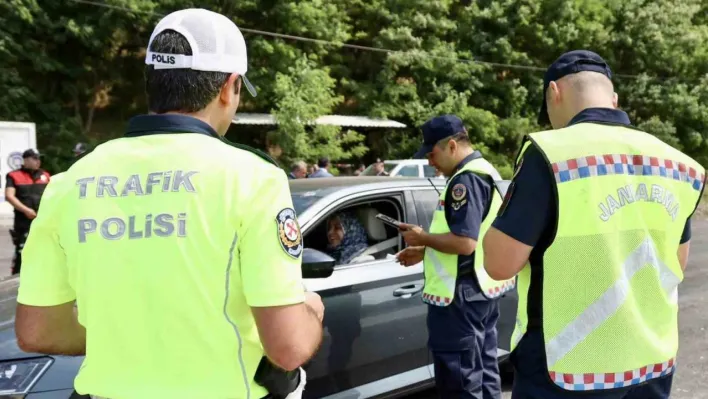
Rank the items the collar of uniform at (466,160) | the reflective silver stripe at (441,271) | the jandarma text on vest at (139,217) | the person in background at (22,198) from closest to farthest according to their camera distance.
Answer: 1. the jandarma text on vest at (139,217)
2. the reflective silver stripe at (441,271)
3. the collar of uniform at (466,160)
4. the person in background at (22,198)

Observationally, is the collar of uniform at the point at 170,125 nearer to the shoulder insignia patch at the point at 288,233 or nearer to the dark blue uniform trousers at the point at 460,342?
the shoulder insignia patch at the point at 288,233

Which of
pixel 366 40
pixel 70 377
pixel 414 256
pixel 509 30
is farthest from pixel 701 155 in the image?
pixel 70 377

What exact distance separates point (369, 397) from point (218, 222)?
250 centimetres

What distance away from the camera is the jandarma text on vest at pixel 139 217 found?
1367mm

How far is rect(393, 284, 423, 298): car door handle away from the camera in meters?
3.94

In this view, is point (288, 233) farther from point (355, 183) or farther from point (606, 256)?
point (355, 183)

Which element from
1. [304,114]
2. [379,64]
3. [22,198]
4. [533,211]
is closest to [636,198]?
[533,211]

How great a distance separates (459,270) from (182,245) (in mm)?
2331

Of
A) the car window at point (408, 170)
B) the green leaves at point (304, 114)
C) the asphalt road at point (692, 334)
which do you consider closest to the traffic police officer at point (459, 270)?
the asphalt road at point (692, 334)

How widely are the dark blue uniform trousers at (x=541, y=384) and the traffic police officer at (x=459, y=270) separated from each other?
130cm

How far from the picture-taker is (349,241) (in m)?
4.18

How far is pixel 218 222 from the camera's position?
137cm

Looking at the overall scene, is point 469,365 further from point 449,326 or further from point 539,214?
point 539,214

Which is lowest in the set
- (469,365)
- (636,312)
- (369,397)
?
(369,397)
